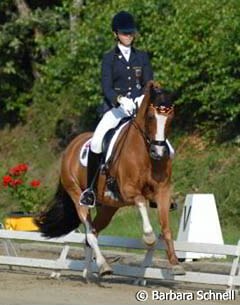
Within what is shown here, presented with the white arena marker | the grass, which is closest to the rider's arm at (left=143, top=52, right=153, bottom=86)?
the white arena marker

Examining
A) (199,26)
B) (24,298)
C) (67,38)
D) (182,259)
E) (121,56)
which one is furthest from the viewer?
(67,38)

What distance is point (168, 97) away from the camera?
11.9 meters

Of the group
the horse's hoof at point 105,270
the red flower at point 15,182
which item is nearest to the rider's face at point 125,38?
the horse's hoof at point 105,270

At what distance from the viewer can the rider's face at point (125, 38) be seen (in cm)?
1291

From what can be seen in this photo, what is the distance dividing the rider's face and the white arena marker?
316cm

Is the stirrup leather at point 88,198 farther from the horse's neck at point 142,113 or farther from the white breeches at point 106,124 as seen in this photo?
the horse's neck at point 142,113

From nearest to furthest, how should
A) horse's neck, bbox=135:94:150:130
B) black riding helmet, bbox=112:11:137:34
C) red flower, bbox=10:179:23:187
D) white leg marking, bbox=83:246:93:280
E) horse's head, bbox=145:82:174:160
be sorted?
horse's head, bbox=145:82:174:160
horse's neck, bbox=135:94:150:130
black riding helmet, bbox=112:11:137:34
white leg marking, bbox=83:246:93:280
red flower, bbox=10:179:23:187

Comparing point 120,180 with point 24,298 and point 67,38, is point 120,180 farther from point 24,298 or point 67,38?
point 67,38

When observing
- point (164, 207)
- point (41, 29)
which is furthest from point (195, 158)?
point (164, 207)

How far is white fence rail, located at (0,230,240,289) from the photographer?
39.0ft

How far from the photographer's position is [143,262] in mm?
12859

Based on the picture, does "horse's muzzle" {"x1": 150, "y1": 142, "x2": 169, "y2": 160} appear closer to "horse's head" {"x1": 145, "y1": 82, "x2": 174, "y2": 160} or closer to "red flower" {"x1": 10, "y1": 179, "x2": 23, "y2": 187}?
"horse's head" {"x1": 145, "y1": 82, "x2": 174, "y2": 160}

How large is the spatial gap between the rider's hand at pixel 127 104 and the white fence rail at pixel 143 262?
151cm

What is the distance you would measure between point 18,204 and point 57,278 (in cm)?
937
